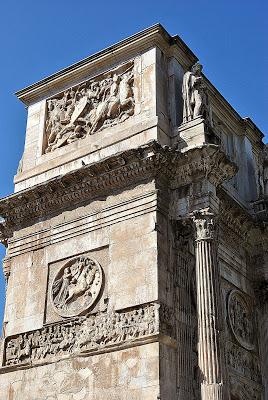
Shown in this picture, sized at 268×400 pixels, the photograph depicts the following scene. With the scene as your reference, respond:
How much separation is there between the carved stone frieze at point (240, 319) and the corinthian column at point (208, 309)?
237cm

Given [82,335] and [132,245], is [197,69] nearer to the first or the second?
[132,245]

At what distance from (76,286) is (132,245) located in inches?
62.9

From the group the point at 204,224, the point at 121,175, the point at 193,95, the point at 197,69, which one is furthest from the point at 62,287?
the point at 197,69

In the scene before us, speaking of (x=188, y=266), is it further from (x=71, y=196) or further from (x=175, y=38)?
(x=175, y=38)

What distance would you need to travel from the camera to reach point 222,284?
48.2ft

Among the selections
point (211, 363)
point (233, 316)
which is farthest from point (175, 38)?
point (211, 363)

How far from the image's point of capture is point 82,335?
1299cm

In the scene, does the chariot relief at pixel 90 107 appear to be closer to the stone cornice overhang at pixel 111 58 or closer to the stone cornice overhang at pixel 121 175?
the stone cornice overhang at pixel 111 58

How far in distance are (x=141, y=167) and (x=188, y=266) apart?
221 cm

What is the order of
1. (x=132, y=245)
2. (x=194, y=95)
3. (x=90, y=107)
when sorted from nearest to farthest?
(x=132, y=245), (x=194, y=95), (x=90, y=107)

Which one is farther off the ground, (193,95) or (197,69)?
(197,69)

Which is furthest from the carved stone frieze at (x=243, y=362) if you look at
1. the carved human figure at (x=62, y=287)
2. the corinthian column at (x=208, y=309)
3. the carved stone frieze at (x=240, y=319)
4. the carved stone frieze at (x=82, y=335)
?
the carved human figure at (x=62, y=287)

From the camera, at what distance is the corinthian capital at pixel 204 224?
12758mm

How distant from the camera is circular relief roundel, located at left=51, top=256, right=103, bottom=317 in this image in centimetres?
1340
